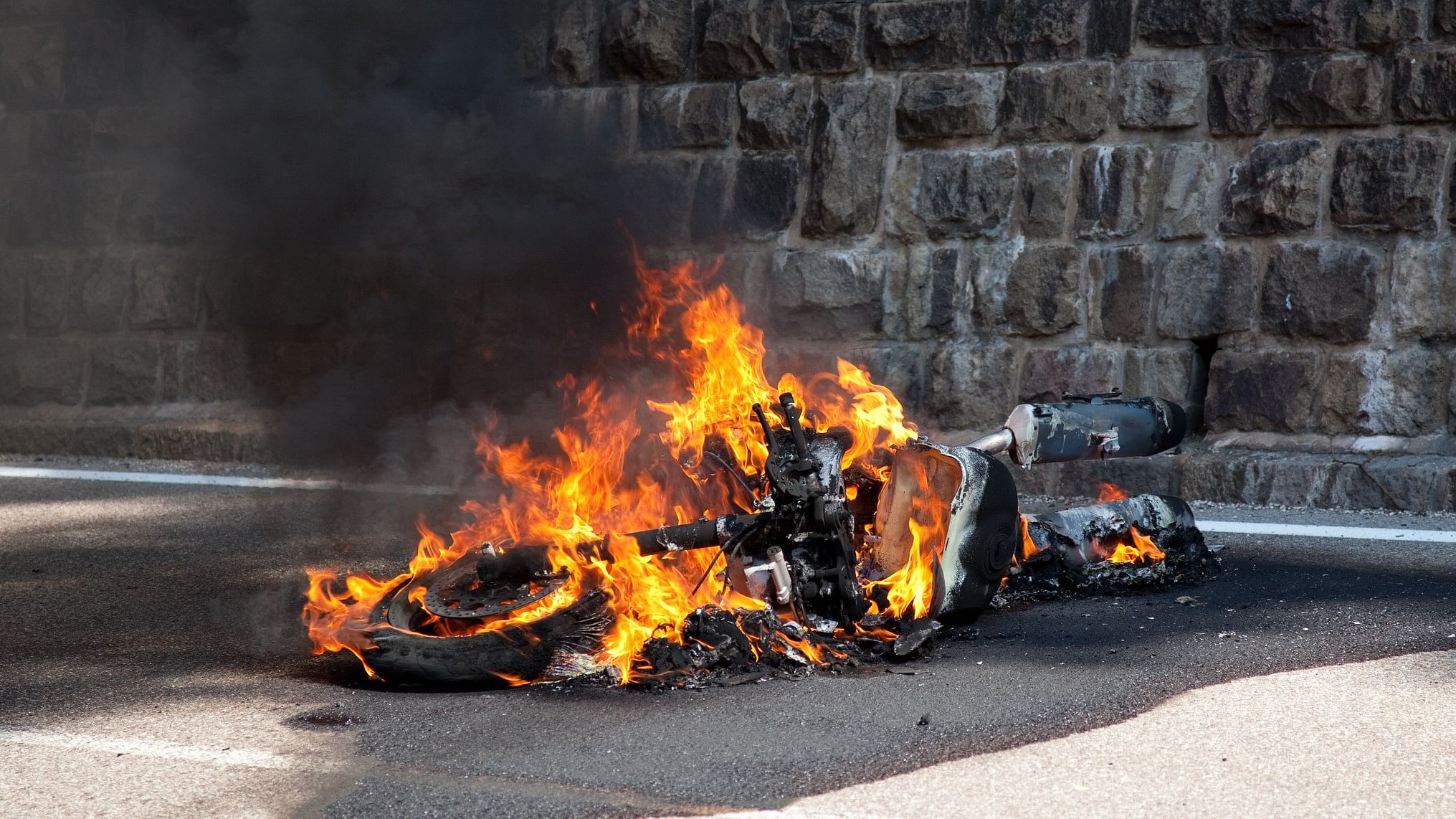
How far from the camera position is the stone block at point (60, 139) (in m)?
10.1

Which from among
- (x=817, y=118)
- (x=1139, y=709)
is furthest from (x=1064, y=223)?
A: (x=1139, y=709)

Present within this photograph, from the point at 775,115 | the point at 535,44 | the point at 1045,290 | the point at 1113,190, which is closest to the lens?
the point at 1113,190

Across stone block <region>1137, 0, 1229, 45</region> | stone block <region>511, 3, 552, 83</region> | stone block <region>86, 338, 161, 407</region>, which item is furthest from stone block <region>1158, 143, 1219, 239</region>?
stone block <region>86, 338, 161, 407</region>

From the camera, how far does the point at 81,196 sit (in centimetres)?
1009

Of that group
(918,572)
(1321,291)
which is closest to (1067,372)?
(1321,291)

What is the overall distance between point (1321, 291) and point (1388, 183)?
60cm

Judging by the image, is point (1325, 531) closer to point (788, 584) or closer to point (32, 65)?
point (788, 584)

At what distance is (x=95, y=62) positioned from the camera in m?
10.0

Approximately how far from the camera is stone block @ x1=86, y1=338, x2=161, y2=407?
971 centimetres

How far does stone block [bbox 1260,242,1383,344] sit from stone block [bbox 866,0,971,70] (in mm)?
2069

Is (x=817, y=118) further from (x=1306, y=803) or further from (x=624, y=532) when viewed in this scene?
(x=1306, y=803)

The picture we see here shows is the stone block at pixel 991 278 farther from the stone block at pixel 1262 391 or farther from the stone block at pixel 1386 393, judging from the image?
the stone block at pixel 1386 393

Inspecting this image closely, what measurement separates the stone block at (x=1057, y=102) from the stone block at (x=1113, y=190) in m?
0.16

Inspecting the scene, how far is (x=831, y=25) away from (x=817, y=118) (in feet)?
1.72
